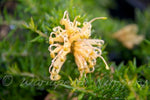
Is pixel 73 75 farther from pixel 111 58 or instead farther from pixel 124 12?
pixel 124 12

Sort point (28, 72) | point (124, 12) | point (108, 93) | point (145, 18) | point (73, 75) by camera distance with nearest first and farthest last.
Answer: point (108, 93) < point (73, 75) < point (28, 72) < point (145, 18) < point (124, 12)

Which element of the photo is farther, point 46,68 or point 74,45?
point 46,68

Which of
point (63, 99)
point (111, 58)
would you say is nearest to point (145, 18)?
point (111, 58)

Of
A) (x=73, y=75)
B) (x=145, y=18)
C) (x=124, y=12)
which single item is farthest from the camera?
(x=124, y=12)

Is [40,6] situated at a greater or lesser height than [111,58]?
greater

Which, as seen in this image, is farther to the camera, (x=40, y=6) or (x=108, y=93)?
(x=40, y=6)

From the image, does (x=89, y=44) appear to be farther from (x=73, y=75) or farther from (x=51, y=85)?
(x=51, y=85)

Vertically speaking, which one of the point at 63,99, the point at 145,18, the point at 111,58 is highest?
the point at 145,18
